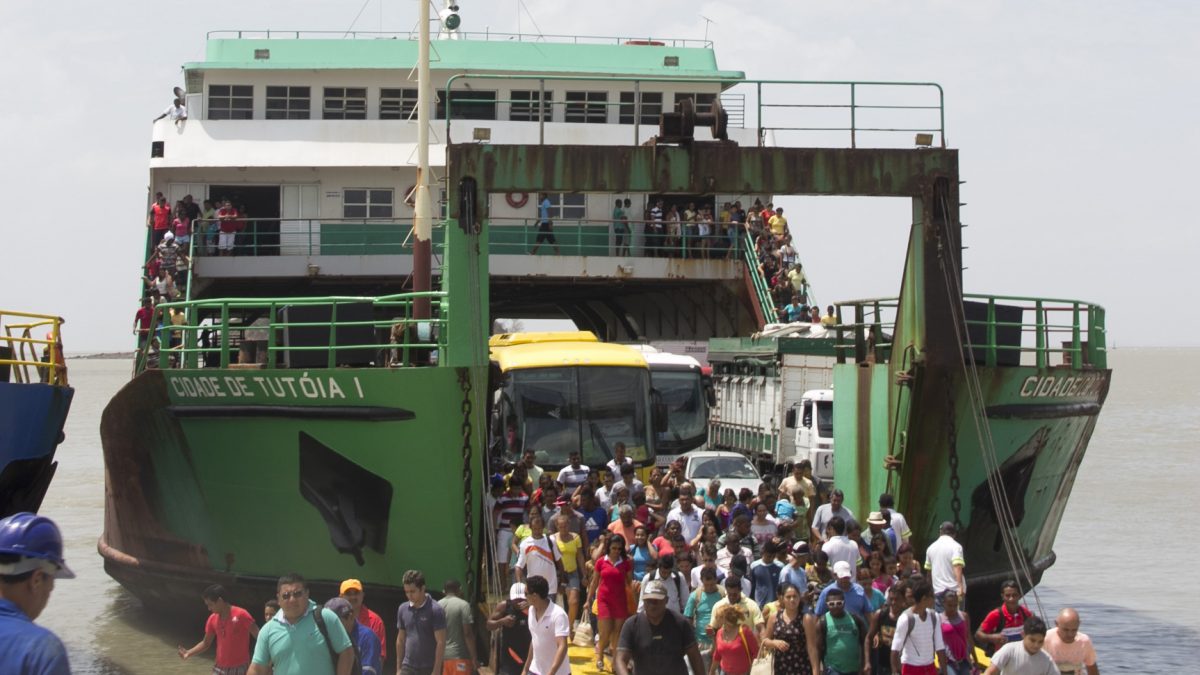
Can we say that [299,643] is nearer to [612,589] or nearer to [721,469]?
[612,589]

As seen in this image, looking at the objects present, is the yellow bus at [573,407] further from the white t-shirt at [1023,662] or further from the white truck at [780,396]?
the white t-shirt at [1023,662]

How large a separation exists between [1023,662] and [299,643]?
4.45m

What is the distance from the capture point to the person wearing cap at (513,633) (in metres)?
12.4

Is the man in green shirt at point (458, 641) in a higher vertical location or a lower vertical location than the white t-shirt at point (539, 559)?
lower

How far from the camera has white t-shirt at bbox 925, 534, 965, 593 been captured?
13578 mm

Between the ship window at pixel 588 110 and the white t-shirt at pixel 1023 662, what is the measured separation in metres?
19.6

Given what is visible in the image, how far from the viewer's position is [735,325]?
2938 cm

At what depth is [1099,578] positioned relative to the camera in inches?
1030

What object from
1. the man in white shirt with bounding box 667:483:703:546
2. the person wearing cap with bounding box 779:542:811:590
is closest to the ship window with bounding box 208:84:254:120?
the man in white shirt with bounding box 667:483:703:546

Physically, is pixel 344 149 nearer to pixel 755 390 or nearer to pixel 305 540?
pixel 755 390

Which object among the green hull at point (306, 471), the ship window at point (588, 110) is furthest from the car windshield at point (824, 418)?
the green hull at point (306, 471)

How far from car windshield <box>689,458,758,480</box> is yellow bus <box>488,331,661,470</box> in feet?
6.29

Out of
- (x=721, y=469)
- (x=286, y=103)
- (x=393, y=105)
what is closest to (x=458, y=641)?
(x=721, y=469)

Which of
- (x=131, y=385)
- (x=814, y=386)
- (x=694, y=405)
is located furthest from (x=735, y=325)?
(x=131, y=385)
